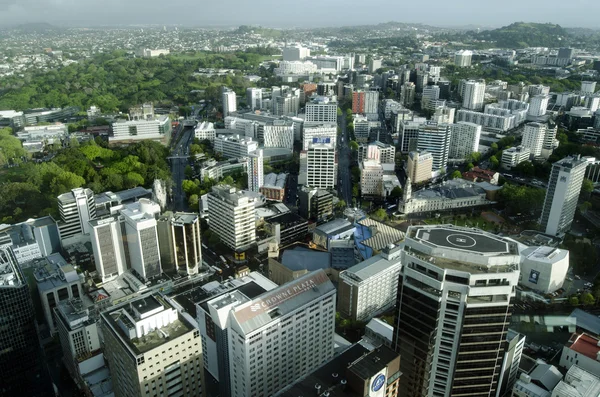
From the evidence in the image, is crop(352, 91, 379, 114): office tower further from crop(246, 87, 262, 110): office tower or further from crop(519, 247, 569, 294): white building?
crop(519, 247, 569, 294): white building

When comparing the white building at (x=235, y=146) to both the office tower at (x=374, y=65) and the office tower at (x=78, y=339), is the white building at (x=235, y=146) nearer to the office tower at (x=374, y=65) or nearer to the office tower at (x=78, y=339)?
the office tower at (x=78, y=339)

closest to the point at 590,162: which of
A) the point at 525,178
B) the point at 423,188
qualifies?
the point at 525,178

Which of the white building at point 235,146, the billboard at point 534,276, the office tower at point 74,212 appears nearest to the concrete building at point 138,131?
the white building at point 235,146

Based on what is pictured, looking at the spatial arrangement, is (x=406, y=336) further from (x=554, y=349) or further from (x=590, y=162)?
(x=590, y=162)

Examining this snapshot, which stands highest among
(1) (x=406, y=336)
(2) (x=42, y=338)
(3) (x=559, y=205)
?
(1) (x=406, y=336)

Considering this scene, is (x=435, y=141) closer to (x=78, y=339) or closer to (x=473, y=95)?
(x=473, y=95)

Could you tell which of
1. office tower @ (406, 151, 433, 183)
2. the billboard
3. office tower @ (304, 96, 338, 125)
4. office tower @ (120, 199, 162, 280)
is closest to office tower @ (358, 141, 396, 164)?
office tower @ (406, 151, 433, 183)
